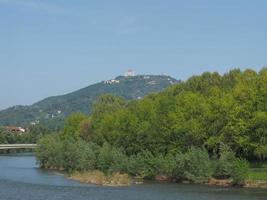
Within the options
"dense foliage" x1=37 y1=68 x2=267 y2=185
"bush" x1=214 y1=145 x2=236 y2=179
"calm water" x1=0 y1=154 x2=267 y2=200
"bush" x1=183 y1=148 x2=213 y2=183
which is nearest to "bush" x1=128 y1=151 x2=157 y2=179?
"dense foliage" x1=37 y1=68 x2=267 y2=185

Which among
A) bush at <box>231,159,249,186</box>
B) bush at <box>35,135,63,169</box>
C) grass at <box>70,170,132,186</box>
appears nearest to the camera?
bush at <box>231,159,249,186</box>

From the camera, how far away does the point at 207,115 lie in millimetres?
95125

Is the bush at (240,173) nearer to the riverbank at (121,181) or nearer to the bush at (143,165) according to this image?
the riverbank at (121,181)

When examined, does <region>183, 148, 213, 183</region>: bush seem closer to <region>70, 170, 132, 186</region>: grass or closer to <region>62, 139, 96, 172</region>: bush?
<region>70, 170, 132, 186</region>: grass

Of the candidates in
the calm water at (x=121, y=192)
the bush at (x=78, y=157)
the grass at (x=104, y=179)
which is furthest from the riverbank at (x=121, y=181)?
the bush at (x=78, y=157)

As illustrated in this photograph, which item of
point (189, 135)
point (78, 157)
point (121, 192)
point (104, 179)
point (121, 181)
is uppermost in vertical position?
point (189, 135)

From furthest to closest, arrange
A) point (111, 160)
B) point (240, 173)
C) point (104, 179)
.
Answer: point (111, 160) → point (104, 179) → point (240, 173)

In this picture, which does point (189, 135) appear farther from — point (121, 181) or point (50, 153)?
point (50, 153)

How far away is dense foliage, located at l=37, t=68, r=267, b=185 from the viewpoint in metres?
85.5

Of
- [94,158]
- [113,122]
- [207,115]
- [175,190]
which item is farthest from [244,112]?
[113,122]

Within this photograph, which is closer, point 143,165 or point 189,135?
point 143,165

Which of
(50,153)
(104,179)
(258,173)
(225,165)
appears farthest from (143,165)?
(50,153)

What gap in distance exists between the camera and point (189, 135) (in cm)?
9681

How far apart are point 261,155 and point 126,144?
35.1 m
